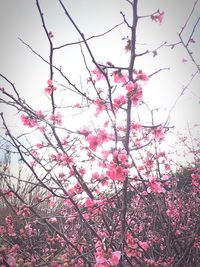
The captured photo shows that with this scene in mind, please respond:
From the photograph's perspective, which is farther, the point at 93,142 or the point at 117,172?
the point at 93,142

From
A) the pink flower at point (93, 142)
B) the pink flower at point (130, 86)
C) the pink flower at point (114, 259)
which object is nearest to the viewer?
the pink flower at point (114, 259)

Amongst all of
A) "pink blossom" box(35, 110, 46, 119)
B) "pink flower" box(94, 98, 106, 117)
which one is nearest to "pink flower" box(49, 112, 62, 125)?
"pink blossom" box(35, 110, 46, 119)

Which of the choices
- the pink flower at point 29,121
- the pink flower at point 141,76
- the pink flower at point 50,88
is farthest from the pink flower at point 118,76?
the pink flower at point 29,121

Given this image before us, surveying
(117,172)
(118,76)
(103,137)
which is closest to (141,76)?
(118,76)

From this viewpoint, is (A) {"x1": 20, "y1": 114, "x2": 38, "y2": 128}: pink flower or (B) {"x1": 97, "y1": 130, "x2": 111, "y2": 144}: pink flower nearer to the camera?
(B) {"x1": 97, "y1": 130, "x2": 111, "y2": 144}: pink flower

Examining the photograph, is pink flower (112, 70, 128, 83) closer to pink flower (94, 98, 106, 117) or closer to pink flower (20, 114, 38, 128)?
pink flower (94, 98, 106, 117)

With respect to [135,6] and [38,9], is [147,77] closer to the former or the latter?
[135,6]

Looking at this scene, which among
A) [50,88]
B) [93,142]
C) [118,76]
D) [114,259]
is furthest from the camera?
[50,88]

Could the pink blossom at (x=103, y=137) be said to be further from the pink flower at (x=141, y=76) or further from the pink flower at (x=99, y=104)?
the pink flower at (x=141, y=76)

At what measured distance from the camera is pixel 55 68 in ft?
10.6

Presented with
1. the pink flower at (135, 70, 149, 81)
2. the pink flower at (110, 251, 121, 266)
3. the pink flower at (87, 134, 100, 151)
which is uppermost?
the pink flower at (135, 70, 149, 81)

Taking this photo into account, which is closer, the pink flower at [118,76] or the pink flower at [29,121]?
the pink flower at [118,76]

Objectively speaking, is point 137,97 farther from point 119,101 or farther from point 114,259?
point 114,259

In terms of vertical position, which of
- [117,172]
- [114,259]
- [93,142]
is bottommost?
[114,259]
